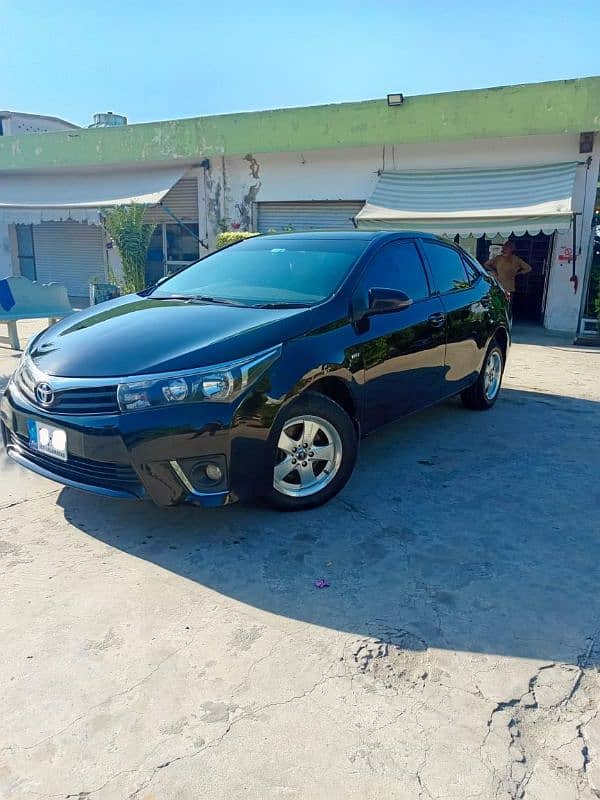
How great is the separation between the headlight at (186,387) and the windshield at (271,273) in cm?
85

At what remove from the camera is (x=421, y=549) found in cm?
325

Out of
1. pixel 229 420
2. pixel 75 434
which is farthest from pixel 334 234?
pixel 75 434

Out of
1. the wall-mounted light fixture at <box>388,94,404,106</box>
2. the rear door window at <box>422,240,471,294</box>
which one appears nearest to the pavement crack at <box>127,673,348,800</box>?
the rear door window at <box>422,240,471,294</box>

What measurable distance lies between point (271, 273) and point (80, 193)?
13754mm

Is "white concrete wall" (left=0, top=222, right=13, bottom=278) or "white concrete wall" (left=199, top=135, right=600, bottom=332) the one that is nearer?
"white concrete wall" (left=199, top=135, right=600, bottom=332)

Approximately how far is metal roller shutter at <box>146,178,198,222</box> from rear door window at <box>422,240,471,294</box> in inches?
454

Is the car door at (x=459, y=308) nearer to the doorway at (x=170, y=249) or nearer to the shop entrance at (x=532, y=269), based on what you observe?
the shop entrance at (x=532, y=269)

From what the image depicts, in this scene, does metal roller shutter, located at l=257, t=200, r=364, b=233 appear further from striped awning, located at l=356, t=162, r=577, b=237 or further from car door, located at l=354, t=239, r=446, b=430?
car door, located at l=354, t=239, r=446, b=430

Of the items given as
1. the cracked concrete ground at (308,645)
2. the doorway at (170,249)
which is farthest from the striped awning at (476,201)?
the cracked concrete ground at (308,645)

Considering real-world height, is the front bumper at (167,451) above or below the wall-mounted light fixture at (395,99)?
below

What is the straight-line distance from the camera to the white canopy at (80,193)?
14719 millimetres

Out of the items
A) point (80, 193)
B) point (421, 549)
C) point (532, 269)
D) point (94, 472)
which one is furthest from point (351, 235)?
point (80, 193)

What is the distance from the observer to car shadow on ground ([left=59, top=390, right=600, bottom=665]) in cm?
266

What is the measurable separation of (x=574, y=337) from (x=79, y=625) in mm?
10370
